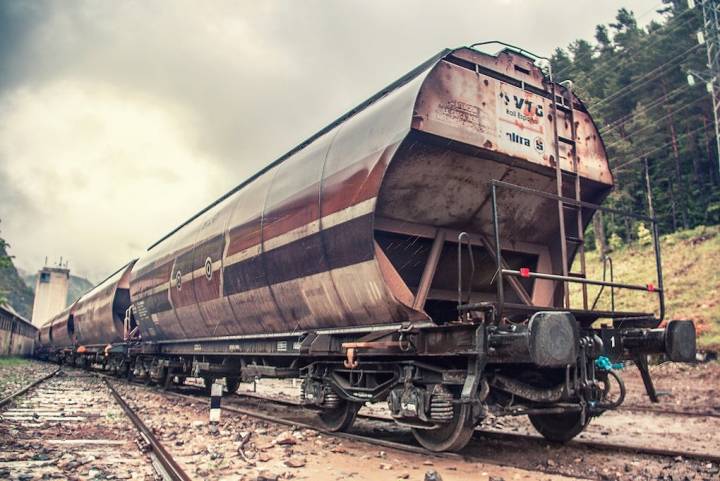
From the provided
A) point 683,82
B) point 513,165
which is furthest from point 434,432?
point 683,82

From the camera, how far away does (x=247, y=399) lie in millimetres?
11852

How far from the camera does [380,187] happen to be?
5414 mm

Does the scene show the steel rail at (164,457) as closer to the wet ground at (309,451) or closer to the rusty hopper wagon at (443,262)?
the wet ground at (309,451)

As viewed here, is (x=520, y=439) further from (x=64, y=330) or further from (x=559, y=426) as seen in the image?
(x=64, y=330)

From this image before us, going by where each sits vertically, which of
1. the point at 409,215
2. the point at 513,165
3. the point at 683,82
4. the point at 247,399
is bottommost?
the point at 247,399

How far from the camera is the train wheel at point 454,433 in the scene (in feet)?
16.4

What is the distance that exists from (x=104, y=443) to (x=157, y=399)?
19.4 ft

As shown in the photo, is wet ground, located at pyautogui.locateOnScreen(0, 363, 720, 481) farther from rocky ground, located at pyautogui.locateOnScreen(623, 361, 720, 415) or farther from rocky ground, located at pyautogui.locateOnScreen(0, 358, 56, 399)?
rocky ground, located at pyautogui.locateOnScreen(0, 358, 56, 399)

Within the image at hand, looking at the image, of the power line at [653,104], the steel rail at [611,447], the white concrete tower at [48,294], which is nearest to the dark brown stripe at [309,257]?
the steel rail at [611,447]

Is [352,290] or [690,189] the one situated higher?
[690,189]

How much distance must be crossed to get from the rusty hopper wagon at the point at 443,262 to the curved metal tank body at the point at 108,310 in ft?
33.3

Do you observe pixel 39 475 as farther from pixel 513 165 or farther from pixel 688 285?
pixel 688 285

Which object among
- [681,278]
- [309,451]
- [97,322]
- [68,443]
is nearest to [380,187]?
[309,451]

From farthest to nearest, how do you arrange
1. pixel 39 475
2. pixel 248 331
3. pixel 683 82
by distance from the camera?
pixel 683 82
pixel 248 331
pixel 39 475
